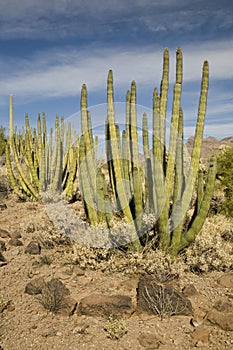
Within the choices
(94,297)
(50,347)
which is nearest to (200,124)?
(94,297)

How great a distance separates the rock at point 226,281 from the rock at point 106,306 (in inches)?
66.0

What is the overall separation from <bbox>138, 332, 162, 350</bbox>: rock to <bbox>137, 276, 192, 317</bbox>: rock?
461 mm

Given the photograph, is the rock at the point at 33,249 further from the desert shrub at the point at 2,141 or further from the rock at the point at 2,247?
the desert shrub at the point at 2,141

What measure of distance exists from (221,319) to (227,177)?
287 inches

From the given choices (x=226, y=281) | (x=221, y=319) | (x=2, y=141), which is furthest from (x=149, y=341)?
(x=2, y=141)

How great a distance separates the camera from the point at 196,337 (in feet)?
13.1

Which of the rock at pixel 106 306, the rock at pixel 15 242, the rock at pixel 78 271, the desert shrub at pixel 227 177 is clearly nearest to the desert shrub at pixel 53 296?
the rock at pixel 106 306

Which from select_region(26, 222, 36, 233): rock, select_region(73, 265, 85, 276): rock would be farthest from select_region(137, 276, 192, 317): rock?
select_region(26, 222, 36, 233): rock

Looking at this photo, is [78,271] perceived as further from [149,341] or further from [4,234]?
[4,234]

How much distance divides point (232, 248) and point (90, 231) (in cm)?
286

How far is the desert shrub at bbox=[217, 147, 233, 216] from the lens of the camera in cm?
949

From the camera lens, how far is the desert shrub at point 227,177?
9486 mm

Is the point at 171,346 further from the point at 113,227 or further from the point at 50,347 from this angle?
the point at 113,227

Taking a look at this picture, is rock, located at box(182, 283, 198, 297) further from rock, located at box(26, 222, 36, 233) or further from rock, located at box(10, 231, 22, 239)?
rock, located at box(26, 222, 36, 233)
